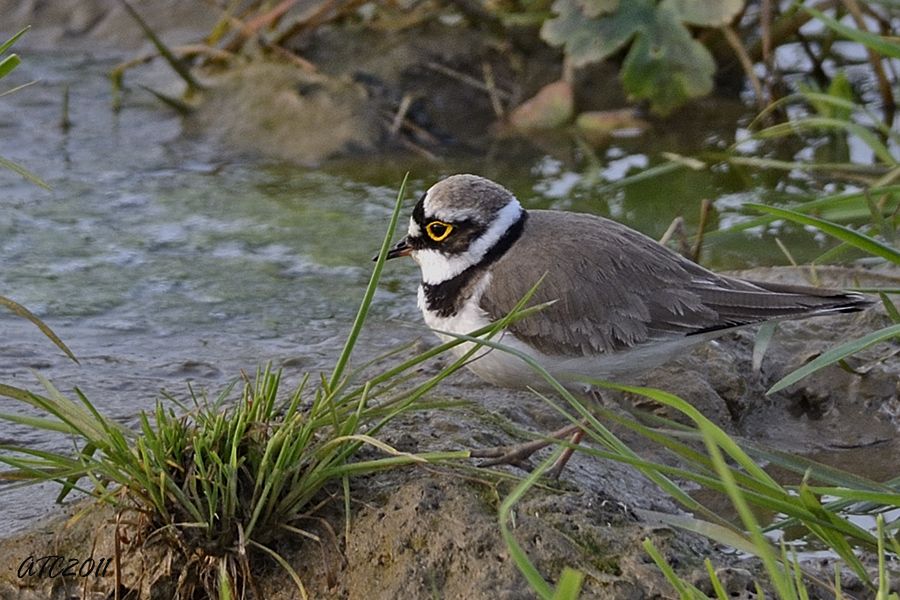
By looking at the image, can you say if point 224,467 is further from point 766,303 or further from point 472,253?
point 766,303

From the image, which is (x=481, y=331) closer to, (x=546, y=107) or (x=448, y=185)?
(x=448, y=185)

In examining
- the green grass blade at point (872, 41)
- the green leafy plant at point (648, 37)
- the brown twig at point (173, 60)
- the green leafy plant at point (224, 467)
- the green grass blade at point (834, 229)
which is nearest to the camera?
the green leafy plant at point (224, 467)

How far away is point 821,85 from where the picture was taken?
9.36 meters

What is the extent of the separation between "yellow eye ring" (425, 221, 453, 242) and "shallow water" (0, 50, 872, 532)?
909 mm

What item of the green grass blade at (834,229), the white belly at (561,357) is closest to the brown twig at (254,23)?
the white belly at (561,357)

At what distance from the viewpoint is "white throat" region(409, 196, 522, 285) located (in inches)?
197

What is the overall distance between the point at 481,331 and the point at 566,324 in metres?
0.96

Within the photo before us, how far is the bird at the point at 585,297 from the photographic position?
473 cm

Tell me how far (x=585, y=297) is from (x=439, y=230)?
0.67 meters

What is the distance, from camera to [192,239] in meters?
7.20
